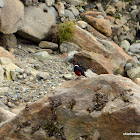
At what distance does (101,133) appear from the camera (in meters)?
4.27

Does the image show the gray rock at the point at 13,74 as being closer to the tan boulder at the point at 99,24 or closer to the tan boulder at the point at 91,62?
the tan boulder at the point at 91,62

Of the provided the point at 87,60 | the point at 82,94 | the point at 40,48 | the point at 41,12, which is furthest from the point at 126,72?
the point at 82,94

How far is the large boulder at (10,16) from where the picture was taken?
12.1 meters

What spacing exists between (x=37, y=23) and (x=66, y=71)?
471cm

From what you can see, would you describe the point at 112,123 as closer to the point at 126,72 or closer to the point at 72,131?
the point at 72,131

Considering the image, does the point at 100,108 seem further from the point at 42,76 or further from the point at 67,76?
the point at 67,76

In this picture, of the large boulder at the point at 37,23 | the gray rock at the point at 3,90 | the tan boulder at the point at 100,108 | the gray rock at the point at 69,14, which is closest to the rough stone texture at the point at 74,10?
the gray rock at the point at 69,14

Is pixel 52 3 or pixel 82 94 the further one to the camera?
pixel 52 3

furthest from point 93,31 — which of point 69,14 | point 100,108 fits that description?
point 100,108

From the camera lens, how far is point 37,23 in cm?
1472

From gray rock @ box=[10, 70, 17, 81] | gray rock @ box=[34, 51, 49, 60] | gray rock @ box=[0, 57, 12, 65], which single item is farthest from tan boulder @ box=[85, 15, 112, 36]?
gray rock @ box=[10, 70, 17, 81]

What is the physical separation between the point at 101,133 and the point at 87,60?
911 cm

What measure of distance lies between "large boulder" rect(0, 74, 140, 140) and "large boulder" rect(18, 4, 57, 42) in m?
9.91

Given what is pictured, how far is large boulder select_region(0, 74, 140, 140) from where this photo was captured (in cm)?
416
